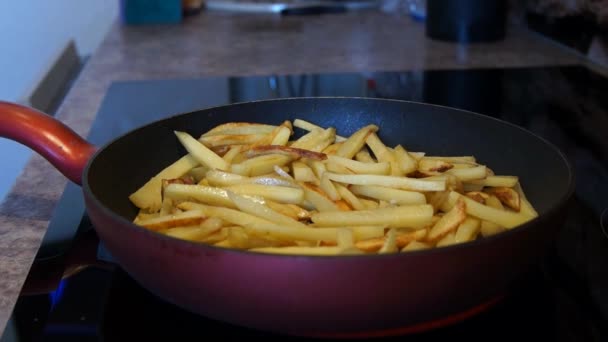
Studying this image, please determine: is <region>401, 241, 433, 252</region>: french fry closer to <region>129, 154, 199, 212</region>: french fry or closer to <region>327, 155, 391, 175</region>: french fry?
<region>327, 155, 391, 175</region>: french fry

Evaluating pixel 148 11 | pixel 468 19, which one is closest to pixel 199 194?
pixel 468 19

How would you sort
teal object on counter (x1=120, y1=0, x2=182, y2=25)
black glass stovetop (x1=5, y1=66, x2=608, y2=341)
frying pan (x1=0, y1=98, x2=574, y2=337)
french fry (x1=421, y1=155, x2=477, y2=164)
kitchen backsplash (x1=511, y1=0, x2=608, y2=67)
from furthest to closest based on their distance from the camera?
teal object on counter (x1=120, y1=0, x2=182, y2=25), kitchen backsplash (x1=511, y1=0, x2=608, y2=67), french fry (x1=421, y1=155, x2=477, y2=164), black glass stovetop (x1=5, y1=66, x2=608, y2=341), frying pan (x1=0, y1=98, x2=574, y2=337)

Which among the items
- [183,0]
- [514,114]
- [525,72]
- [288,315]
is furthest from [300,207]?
[183,0]

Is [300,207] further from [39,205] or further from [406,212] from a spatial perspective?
[39,205]

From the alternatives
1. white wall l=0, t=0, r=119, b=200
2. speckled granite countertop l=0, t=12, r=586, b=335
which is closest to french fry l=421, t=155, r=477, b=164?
speckled granite countertop l=0, t=12, r=586, b=335

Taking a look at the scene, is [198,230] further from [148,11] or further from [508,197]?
[148,11]

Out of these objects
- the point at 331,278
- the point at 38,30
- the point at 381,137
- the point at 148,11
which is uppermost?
the point at 331,278
